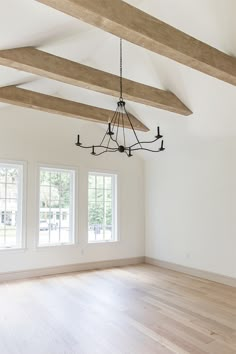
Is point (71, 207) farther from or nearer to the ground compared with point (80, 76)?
nearer to the ground

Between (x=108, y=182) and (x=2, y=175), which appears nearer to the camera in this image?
(x=2, y=175)

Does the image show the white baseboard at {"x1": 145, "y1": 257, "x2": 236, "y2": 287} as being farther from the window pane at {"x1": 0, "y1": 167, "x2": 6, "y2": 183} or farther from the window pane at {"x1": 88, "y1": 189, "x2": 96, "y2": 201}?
the window pane at {"x1": 0, "y1": 167, "x2": 6, "y2": 183}

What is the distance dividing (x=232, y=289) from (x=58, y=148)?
437 centimetres

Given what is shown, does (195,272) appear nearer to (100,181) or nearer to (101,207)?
(101,207)

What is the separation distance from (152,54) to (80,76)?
136cm

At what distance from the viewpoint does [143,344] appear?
2891 mm

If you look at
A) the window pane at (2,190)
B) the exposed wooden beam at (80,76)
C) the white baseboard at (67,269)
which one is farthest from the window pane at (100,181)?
the exposed wooden beam at (80,76)

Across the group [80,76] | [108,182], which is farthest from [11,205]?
[80,76]

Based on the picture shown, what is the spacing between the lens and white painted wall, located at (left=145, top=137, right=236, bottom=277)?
5363 millimetres

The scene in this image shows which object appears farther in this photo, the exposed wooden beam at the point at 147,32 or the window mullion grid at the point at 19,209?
the window mullion grid at the point at 19,209

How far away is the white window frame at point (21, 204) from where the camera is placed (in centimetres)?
567

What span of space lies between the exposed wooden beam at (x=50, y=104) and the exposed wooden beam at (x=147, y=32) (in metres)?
2.23

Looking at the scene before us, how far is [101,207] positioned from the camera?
22.7 feet

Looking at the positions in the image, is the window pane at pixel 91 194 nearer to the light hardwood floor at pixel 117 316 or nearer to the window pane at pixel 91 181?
the window pane at pixel 91 181
